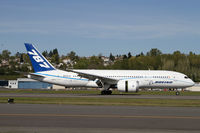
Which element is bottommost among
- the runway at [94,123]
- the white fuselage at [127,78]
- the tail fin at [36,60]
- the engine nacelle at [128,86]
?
the runway at [94,123]

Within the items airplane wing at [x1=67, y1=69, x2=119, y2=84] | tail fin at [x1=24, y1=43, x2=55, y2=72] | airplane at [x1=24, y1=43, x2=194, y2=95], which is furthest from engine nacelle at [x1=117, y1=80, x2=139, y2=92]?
tail fin at [x1=24, y1=43, x2=55, y2=72]

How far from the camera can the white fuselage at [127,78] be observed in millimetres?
44781

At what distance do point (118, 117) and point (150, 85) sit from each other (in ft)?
92.9

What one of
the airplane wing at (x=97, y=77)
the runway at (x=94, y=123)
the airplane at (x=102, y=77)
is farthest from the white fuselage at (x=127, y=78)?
the runway at (x=94, y=123)

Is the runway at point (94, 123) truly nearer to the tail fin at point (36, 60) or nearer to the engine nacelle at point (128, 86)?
the engine nacelle at point (128, 86)

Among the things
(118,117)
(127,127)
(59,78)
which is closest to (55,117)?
(118,117)

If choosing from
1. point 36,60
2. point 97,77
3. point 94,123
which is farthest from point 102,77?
point 94,123

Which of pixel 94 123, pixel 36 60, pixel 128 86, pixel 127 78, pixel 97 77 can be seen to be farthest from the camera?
pixel 36 60

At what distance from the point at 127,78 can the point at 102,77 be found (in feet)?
12.9

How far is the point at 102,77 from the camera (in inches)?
1702

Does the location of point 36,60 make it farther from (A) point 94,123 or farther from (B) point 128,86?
(A) point 94,123

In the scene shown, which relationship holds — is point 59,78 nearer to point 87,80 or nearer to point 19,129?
point 87,80

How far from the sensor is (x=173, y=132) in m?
13.1

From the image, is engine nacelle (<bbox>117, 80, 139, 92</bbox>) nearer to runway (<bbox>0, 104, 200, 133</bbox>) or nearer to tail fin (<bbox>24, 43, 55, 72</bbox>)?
tail fin (<bbox>24, 43, 55, 72</bbox>)
